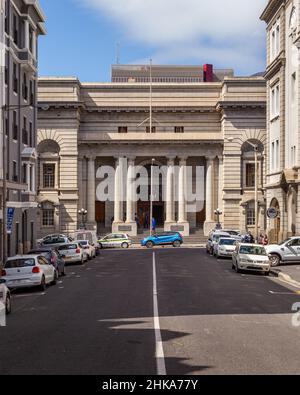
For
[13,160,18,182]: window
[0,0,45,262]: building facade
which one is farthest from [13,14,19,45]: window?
[13,160,18,182]: window

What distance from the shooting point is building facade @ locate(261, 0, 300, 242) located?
48688 millimetres

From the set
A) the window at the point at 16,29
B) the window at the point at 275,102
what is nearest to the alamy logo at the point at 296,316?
the window at the point at 16,29

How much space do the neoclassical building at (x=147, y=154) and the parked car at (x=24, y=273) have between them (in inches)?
1996

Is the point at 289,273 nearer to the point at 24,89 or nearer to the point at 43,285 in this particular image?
the point at 43,285

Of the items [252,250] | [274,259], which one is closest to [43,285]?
[252,250]

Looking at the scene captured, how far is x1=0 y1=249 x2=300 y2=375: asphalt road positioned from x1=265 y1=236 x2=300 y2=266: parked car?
8595 millimetres

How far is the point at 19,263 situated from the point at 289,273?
545 inches

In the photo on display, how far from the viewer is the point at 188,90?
85.1 m

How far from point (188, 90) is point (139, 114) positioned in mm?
6379

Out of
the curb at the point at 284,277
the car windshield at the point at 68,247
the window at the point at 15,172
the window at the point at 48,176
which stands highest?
the window at the point at 48,176

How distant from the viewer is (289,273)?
35.3 metres

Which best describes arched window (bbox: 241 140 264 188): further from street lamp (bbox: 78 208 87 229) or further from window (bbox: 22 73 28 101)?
window (bbox: 22 73 28 101)

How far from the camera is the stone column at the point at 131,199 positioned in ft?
259

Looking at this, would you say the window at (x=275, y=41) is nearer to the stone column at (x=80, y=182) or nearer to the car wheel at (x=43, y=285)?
the stone column at (x=80, y=182)
